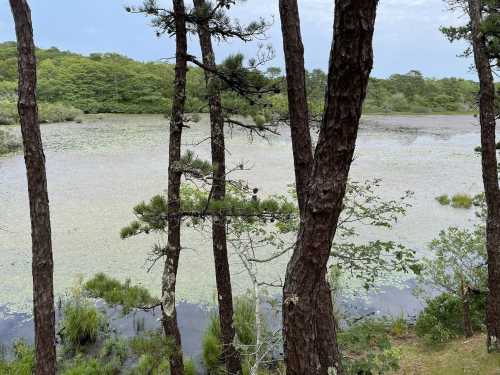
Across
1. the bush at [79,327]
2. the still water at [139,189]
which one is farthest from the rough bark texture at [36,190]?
the bush at [79,327]

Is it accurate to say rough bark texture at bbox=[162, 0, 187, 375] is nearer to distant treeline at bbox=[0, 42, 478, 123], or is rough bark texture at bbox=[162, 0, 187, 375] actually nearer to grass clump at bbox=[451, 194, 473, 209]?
grass clump at bbox=[451, 194, 473, 209]

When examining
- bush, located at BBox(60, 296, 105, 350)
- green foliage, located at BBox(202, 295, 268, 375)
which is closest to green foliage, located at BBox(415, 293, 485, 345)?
green foliage, located at BBox(202, 295, 268, 375)

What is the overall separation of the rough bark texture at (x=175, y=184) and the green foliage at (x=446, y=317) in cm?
402

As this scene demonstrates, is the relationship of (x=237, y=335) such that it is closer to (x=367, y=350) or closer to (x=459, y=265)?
(x=367, y=350)

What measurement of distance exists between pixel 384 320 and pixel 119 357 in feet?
12.9

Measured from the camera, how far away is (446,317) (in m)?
6.73

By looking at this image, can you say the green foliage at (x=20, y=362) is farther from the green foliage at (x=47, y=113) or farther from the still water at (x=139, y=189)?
the green foliage at (x=47, y=113)

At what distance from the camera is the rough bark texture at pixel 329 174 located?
1.65 meters

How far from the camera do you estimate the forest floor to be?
4.95 m

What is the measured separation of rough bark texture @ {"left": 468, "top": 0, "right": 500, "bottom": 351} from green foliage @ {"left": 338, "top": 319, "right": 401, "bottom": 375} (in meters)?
1.21

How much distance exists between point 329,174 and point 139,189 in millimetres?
11816

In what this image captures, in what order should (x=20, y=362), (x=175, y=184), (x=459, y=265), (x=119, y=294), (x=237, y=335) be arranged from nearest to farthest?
(x=175, y=184) < (x=119, y=294) < (x=20, y=362) < (x=237, y=335) < (x=459, y=265)

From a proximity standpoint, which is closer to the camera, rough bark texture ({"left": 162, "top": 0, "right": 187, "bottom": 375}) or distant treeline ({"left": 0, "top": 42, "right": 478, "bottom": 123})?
rough bark texture ({"left": 162, "top": 0, "right": 187, "bottom": 375})

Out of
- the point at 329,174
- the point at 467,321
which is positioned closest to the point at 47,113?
the point at 467,321
